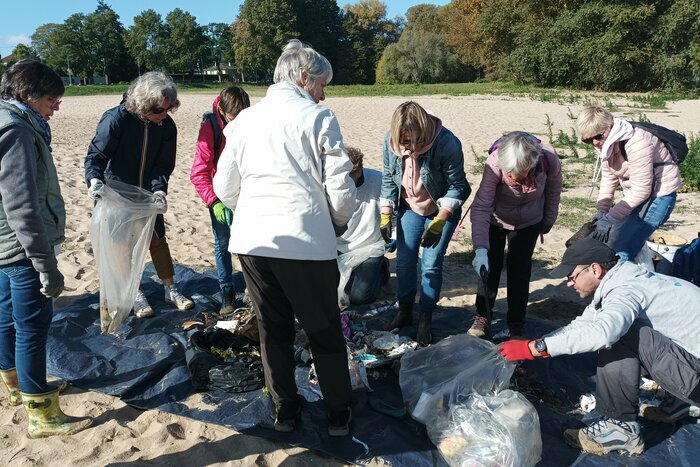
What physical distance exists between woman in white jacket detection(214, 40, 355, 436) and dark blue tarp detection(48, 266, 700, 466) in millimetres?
472

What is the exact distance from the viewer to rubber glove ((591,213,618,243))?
138 inches

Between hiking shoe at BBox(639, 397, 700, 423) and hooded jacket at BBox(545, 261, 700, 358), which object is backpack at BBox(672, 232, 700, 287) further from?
hooded jacket at BBox(545, 261, 700, 358)

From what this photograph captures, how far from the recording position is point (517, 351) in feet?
7.54

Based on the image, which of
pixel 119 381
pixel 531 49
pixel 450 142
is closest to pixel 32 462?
pixel 119 381

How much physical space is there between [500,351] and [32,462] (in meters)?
2.04

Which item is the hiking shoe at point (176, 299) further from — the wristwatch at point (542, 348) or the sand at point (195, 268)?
the wristwatch at point (542, 348)

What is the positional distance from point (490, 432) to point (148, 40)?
64.3 m

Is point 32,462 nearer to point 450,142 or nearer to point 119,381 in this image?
point 119,381

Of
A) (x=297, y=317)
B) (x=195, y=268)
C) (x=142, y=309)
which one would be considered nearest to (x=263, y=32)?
(x=195, y=268)

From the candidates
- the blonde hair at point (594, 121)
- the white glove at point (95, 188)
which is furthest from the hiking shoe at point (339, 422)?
the blonde hair at point (594, 121)

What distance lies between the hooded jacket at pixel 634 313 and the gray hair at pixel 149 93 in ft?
7.74

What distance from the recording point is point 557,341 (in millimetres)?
2189

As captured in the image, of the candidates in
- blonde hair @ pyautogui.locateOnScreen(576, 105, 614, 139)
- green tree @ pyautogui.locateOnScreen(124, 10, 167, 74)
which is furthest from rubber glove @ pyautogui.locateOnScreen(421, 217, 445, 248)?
green tree @ pyautogui.locateOnScreen(124, 10, 167, 74)

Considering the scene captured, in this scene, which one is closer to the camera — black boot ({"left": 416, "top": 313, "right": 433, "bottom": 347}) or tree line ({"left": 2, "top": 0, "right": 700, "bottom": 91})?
black boot ({"left": 416, "top": 313, "right": 433, "bottom": 347})
